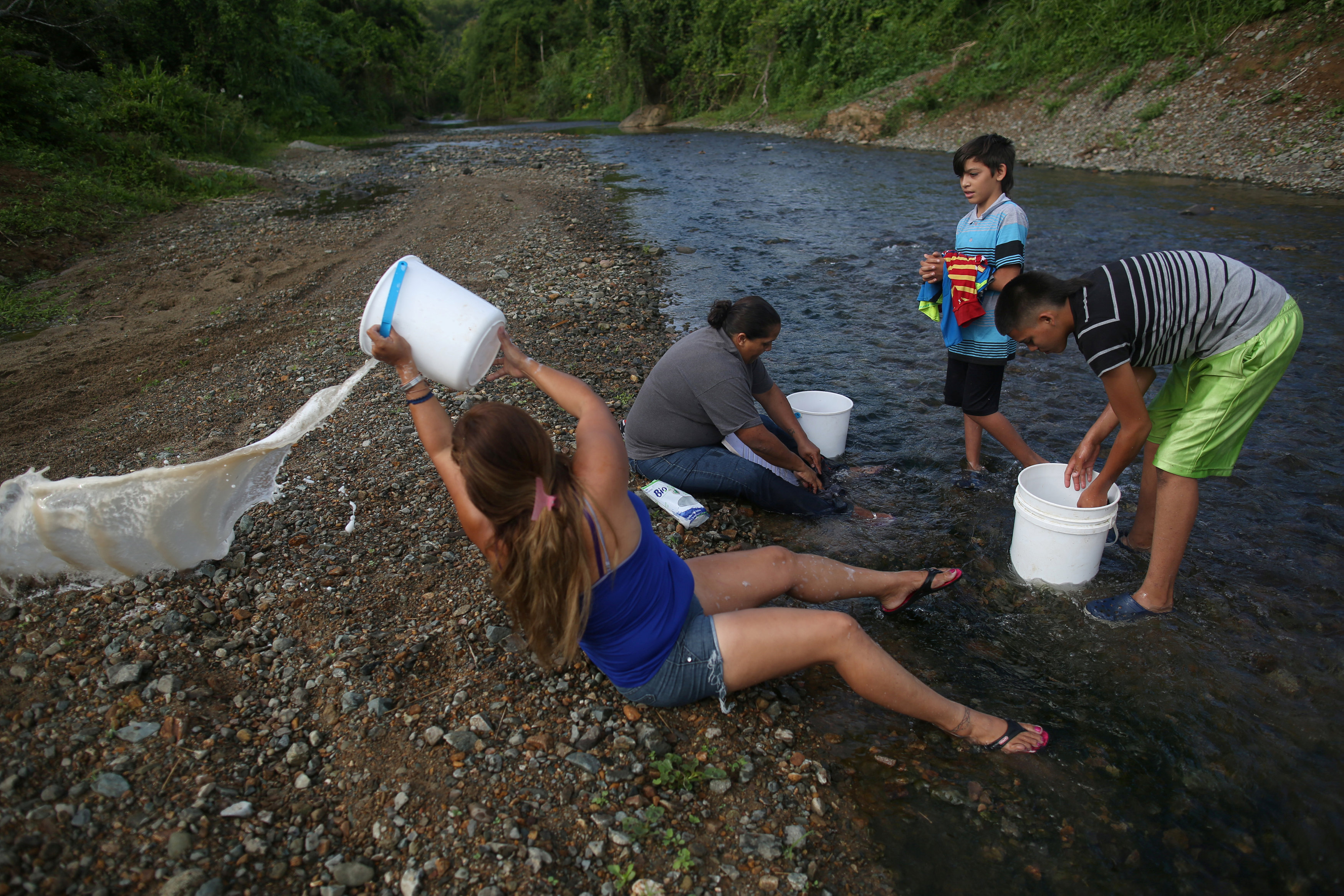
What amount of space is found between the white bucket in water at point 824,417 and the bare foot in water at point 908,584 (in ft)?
4.75

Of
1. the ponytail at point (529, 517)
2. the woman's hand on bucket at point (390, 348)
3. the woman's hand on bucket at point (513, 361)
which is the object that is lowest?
the ponytail at point (529, 517)

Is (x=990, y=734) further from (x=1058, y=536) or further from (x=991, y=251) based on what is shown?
(x=991, y=251)

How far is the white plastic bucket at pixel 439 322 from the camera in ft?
8.69

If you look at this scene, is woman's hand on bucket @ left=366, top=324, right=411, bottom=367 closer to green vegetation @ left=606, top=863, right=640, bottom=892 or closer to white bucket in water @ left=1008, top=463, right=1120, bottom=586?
green vegetation @ left=606, top=863, right=640, bottom=892

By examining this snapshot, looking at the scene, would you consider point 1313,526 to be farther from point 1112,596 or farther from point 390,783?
point 390,783

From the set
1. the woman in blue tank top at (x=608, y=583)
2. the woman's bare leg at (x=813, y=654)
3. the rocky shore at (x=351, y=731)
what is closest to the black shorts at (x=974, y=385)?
the rocky shore at (x=351, y=731)

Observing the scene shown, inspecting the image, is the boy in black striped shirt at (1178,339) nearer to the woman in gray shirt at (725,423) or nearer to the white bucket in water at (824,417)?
the woman in gray shirt at (725,423)

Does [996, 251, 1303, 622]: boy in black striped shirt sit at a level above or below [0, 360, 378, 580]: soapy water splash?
above

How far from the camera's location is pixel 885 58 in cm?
2306

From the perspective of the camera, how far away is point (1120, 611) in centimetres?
330

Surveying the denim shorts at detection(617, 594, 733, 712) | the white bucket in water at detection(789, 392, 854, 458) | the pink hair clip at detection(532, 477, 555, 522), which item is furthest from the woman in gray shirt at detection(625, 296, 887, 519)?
the pink hair clip at detection(532, 477, 555, 522)

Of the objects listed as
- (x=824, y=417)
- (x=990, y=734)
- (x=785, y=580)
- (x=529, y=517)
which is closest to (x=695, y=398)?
(x=824, y=417)

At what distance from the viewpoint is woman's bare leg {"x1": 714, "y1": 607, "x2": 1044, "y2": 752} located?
254 cm

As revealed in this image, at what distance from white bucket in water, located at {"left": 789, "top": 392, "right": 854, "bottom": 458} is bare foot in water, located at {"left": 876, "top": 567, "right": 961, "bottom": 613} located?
4.75 ft
